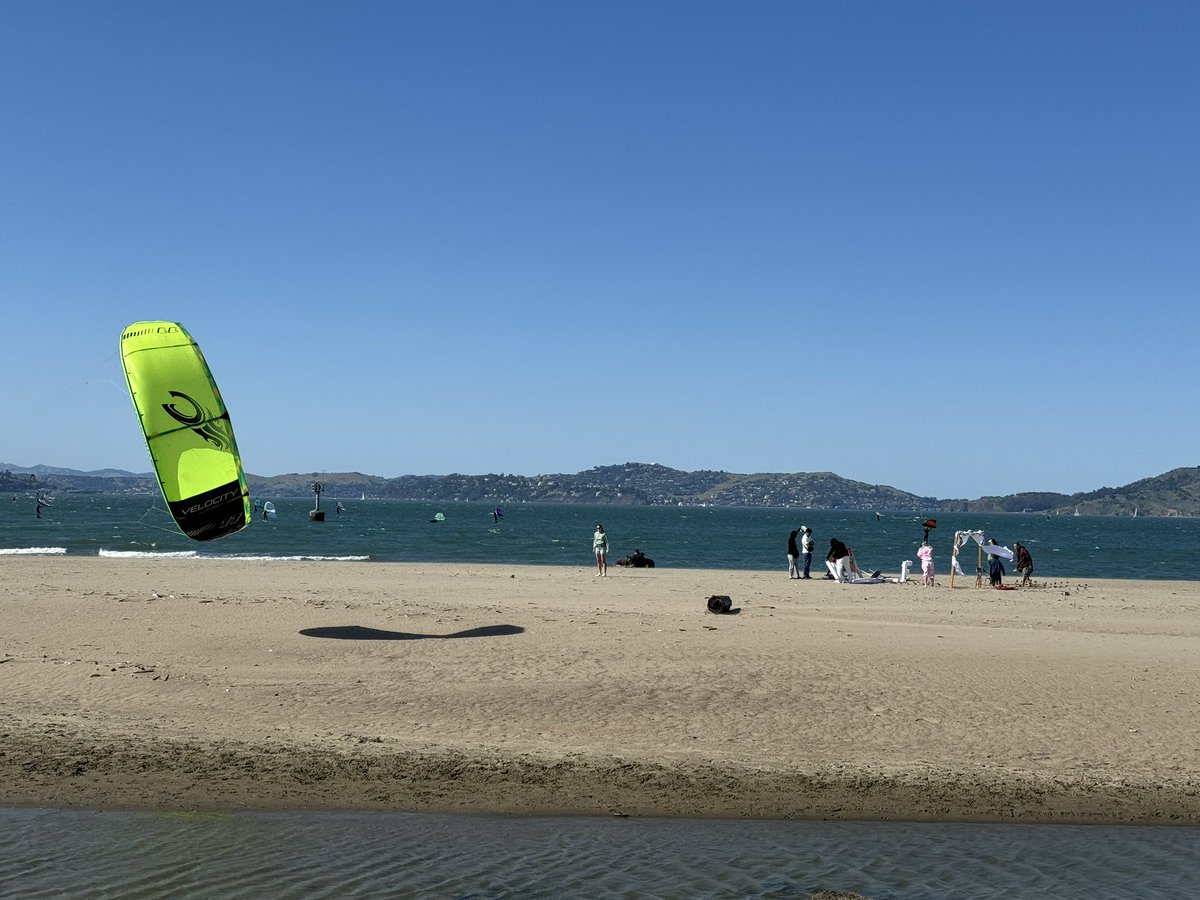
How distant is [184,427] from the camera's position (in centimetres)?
1630

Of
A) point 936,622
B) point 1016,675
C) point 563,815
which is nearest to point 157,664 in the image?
point 563,815

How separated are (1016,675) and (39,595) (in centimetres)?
1758

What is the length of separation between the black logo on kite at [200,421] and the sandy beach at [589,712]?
114 inches

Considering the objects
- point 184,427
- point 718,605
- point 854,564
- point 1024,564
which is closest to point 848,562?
point 854,564

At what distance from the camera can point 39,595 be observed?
67.5 feet

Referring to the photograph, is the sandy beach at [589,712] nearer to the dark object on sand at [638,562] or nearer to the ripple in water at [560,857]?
the ripple in water at [560,857]

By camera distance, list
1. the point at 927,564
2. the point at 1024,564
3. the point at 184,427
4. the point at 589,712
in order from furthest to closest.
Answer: the point at 1024,564 → the point at 927,564 → the point at 184,427 → the point at 589,712

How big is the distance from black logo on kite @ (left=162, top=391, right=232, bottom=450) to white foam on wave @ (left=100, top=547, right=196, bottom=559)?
2743 cm

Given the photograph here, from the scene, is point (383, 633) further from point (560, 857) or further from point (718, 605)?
point (560, 857)

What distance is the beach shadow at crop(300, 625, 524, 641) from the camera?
1571 cm

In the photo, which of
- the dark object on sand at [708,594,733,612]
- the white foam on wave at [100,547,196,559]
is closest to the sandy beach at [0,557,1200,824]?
the dark object on sand at [708,594,733,612]

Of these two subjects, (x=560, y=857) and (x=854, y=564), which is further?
(x=854, y=564)

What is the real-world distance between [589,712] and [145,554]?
3772 cm

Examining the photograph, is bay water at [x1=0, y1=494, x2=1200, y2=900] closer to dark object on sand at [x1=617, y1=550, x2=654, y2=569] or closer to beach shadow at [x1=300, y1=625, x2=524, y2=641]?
beach shadow at [x1=300, y1=625, x2=524, y2=641]
